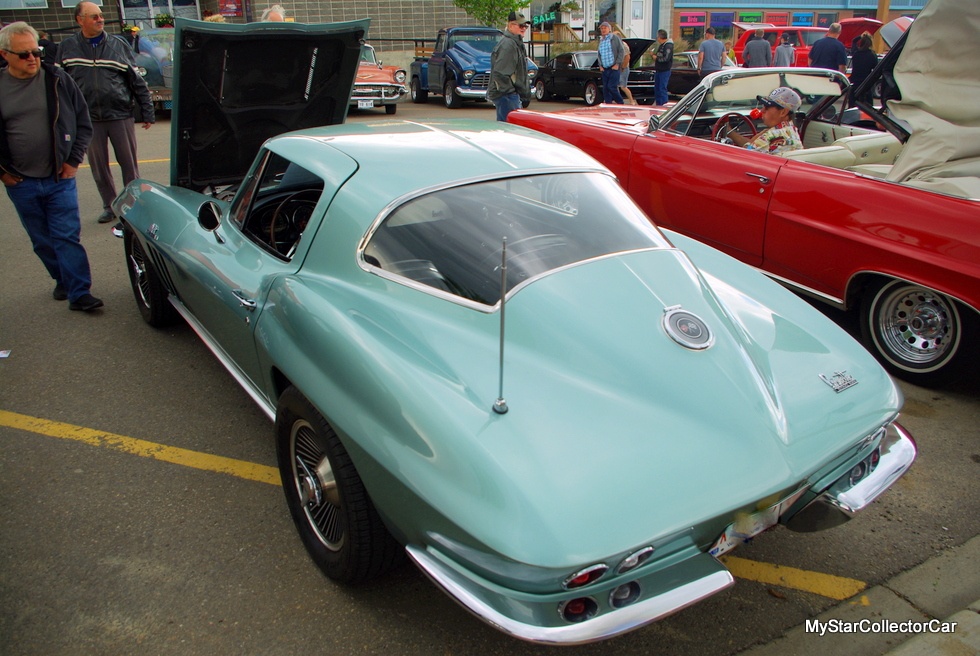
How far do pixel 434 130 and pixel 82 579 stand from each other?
2270mm

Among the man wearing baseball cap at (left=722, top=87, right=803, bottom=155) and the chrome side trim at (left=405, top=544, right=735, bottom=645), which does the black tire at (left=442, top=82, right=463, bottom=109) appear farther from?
the chrome side trim at (left=405, top=544, right=735, bottom=645)

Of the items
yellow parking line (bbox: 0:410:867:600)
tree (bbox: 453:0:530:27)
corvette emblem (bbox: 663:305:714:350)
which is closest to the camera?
corvette emblem (bbox: 663:305:714:350)

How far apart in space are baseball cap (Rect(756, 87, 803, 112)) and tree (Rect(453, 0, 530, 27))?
→ 19516 millimetres

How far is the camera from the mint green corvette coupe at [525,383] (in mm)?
1701

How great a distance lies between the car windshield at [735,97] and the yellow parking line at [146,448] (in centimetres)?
391

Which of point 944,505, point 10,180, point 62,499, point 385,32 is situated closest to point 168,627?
point 62,499

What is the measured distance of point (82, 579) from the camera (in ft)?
7.98

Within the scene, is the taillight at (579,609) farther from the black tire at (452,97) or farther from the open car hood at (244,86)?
the black tire at (452,97)

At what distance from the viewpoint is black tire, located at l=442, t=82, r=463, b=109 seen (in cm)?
1494

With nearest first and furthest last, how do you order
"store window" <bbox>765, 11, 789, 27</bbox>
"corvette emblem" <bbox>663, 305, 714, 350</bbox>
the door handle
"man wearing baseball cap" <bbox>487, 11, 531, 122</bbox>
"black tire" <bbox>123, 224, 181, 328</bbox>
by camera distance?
"corvette emblem" <bbox>663, 305, 714, 350</bbox>, the door handle, "black tire" <bbox>123, 224, 181, 328</bbox>, "man wearing baseball cap" <bbox>487, 11, 531, 122</bbox>, "store window" <bbox>765, 11, 789, 27</bbox>

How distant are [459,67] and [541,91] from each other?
3019mm

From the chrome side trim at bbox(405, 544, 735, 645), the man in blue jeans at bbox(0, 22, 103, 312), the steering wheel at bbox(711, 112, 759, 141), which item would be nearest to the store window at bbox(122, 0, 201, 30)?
A: the man in blue jeans at bbox(0, 22, 103, 312)

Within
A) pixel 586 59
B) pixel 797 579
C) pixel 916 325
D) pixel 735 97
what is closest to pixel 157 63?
pixel 586 59

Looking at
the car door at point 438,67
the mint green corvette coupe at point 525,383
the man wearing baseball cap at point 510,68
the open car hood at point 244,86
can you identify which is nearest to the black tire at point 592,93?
the car door at point 438,67
